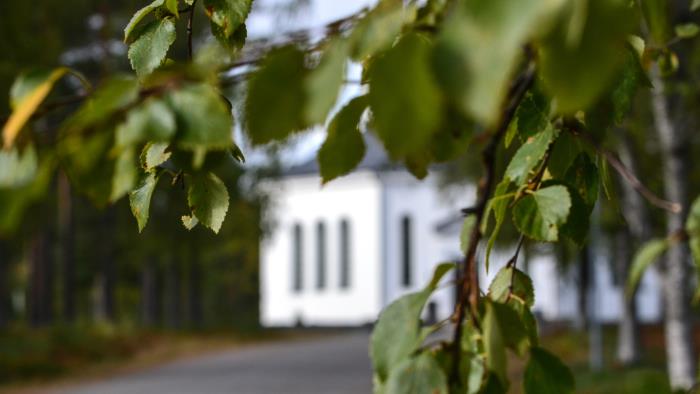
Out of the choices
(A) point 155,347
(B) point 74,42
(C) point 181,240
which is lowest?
(A) point 155,347

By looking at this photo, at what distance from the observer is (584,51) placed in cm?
59

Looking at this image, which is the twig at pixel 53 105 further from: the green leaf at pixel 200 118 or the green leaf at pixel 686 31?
the green leaf at pixel 686 31

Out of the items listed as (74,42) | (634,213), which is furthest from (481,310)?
(74,42)

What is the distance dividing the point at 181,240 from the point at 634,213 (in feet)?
45.4

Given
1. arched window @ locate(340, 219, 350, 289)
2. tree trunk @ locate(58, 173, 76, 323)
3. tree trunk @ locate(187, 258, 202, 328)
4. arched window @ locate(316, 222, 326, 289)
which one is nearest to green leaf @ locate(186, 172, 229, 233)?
tree trunk @ locate(58, 173, 76, 323)

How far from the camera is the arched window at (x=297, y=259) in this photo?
51.1 metres

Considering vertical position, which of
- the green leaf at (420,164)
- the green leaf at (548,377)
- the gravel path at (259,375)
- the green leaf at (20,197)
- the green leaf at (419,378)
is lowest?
the gravel path at (259,375)

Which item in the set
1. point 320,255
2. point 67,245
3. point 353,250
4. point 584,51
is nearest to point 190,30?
point 584,51

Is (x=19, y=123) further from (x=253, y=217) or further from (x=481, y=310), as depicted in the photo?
(x=253, y=217)

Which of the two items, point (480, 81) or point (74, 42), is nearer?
point (480, 81)

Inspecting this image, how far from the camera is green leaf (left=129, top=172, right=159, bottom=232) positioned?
1162 millimetres

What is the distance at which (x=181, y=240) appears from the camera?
26.8 meters

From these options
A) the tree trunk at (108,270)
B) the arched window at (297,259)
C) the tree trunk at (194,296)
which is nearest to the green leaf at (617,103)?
the tree trunk at (108,270)

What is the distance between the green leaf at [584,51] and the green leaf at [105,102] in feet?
0.90
